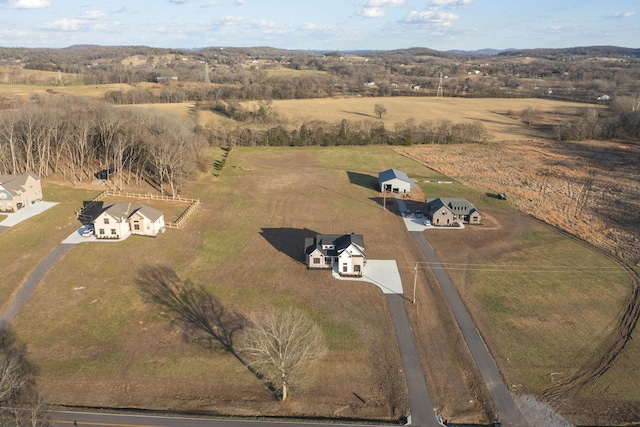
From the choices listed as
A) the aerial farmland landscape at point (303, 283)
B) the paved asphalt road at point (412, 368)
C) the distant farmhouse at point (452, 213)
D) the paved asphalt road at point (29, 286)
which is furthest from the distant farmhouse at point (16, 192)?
the distant farmhouse at point (452, 213)

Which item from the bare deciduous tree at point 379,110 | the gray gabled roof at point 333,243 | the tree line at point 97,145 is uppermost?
the bare deciduous tree at point 379,110

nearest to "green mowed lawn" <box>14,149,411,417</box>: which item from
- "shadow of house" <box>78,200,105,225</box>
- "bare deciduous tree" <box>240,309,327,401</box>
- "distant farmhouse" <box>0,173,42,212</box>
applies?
"bare deciduous tree" <box>240,309,327,401</box>

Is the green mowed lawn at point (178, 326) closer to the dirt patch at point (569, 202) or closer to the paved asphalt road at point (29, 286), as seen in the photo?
the paved asphalt road at point (29, 286)

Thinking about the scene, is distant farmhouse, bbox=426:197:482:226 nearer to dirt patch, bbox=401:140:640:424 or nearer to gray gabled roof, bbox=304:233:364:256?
dirt patch, bbox=401:140:640:424

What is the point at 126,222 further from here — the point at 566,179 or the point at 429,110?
the point at 429,110

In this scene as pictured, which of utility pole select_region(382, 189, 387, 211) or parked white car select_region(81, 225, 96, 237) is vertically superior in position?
utility pole select_region(382, 189, 387, 211)

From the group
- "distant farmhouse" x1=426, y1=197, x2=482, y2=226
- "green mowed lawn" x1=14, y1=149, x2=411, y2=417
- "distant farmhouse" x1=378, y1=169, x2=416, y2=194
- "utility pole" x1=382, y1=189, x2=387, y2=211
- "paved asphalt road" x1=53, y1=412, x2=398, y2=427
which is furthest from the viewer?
"distant farmhouse" x1=378, y1=169, x2=416, y2=194

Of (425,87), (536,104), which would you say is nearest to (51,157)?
(536,104)
